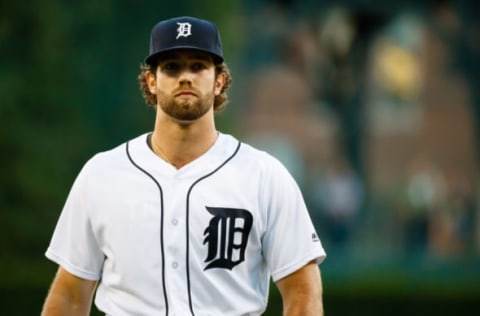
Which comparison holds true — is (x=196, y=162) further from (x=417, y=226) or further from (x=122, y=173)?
(x=417, y=226)

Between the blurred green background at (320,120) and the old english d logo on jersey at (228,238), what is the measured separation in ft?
29.7

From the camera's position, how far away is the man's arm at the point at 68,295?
7.50m

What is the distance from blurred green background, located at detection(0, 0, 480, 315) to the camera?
19.0 m

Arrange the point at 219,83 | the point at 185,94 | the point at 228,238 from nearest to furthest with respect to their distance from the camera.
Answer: the point at 185,94 → the point at 228,238 → the point at 219,83

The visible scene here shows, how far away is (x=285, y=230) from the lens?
7352 mm

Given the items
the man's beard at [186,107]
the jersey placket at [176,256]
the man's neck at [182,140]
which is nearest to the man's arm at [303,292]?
the jersey placket at [176,256]

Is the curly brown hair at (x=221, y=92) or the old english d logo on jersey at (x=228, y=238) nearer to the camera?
the old english d logo on jersey at (x=228, y=238)

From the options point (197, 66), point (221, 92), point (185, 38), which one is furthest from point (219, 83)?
point (185, 38)

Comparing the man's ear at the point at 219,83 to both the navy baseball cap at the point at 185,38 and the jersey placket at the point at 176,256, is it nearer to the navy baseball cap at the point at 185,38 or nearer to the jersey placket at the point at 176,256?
the navy baseball cap at the point at 185,38

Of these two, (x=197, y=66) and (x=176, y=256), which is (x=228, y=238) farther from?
(x=197, y=66)

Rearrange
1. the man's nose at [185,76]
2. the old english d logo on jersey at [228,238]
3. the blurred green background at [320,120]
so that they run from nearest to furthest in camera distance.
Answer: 1. the man's nose at [185,76]
2. the old english d logo on jersey at [228,238]
3. the blurred green background at [320,120]

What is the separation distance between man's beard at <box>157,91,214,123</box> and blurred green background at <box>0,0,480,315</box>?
30.0ft

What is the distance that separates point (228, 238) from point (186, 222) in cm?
18

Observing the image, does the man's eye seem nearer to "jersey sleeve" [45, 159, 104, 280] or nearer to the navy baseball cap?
the navy baseball cap
